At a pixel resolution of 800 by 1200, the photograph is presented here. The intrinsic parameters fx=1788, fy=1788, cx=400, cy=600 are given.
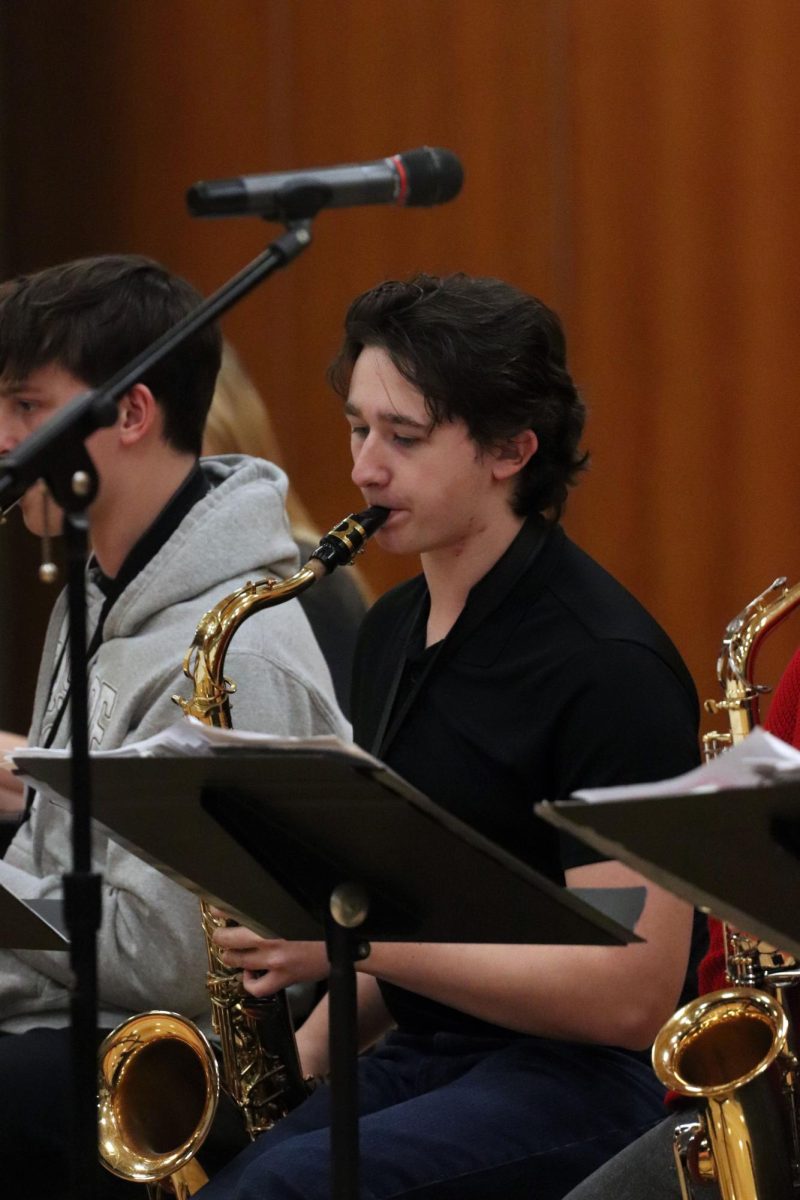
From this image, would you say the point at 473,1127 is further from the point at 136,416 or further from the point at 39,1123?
the point at 136,416

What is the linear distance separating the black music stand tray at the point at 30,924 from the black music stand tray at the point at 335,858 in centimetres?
14

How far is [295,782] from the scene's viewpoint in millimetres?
1530

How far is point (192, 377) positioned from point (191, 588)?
0.35 metres

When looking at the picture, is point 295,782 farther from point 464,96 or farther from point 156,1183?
point 464,96

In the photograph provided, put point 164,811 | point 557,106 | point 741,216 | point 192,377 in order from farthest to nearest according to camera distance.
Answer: point 557,106, point 741,216, point 192,377, point 164,811

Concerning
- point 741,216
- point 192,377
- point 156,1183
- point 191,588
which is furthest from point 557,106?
point 156,1183

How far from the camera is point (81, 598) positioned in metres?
1.52

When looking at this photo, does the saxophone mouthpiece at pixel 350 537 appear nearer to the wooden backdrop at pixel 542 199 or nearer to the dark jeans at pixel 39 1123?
the dark jeans at pixel 39 1123

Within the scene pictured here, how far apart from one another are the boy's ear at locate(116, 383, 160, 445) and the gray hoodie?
0.43 feet

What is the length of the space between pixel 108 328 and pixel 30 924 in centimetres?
101

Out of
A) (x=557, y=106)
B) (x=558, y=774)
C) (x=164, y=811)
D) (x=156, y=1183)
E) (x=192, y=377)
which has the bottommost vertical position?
(x=156, y=1183)

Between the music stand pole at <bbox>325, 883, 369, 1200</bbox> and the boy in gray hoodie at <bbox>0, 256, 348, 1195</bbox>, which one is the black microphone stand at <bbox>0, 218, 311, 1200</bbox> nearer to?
the music stand pole at <bbox>325, 883, 369, 1200</bbox>

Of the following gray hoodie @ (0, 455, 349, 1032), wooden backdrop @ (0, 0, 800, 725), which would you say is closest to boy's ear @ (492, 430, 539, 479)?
gray hoodie @ (0, 455, 349, 1032)

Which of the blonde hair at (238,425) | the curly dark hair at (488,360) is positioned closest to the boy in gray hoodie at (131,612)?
the curly dark hair at (488,360)
